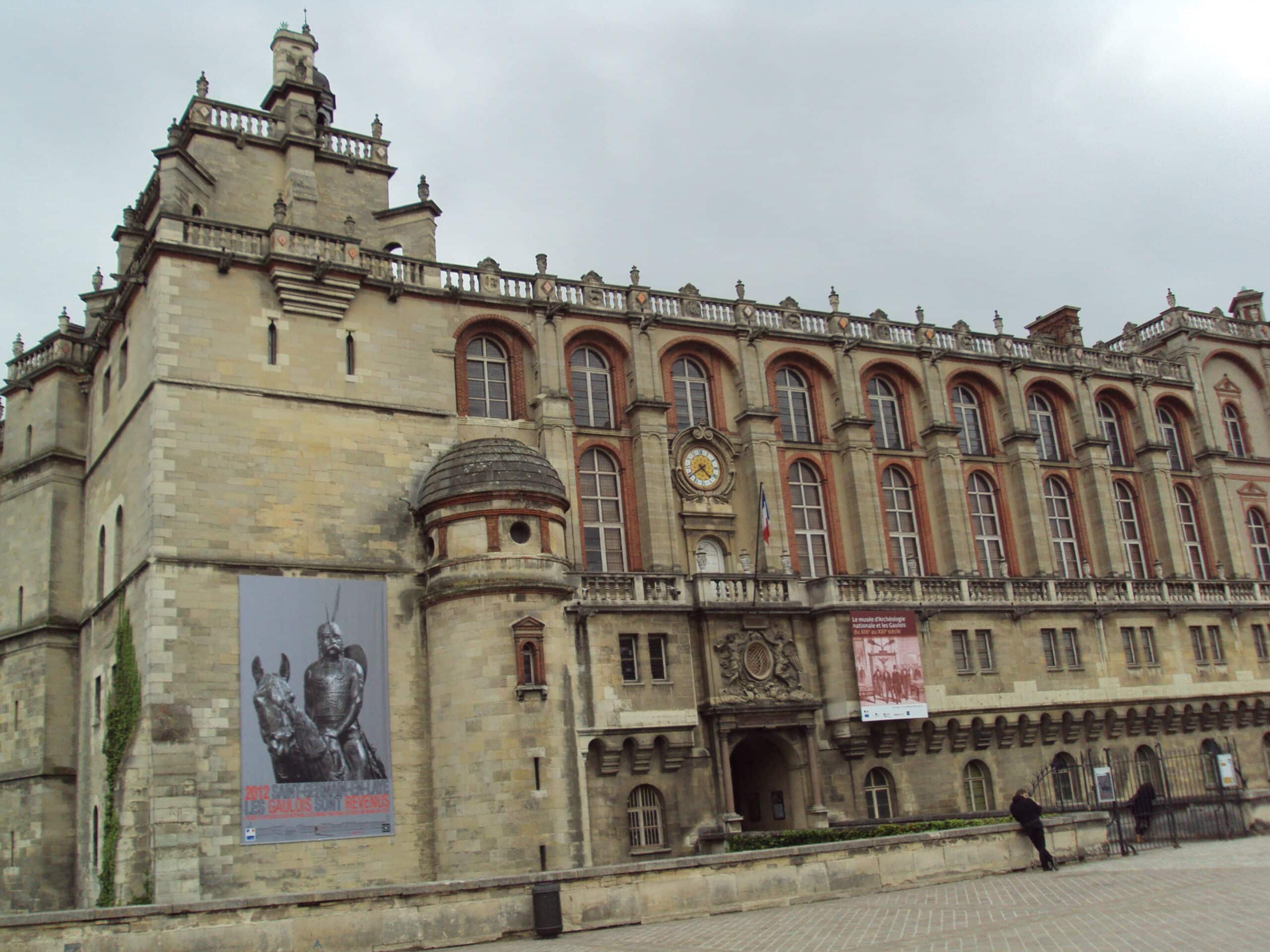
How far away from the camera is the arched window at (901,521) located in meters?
43.0

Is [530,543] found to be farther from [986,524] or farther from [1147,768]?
[1147,768]

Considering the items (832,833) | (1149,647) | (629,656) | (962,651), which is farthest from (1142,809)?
(1149,647)

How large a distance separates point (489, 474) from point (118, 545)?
11215 millimetres

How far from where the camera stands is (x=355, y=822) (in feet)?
101

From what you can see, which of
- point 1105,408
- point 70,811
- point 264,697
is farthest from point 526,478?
point 1105,408

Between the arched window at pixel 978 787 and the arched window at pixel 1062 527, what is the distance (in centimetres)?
994

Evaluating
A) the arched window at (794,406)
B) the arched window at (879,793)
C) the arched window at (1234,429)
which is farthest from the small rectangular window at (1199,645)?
the arched window at (794,406)

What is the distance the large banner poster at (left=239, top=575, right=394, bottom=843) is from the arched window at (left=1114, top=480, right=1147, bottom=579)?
1252 inches

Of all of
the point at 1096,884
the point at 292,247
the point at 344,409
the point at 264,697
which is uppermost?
the point at 292,247

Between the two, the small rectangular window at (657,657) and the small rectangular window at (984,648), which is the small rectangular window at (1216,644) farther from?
the small rectangular window at (657,657)

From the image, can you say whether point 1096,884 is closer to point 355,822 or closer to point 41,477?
point 355,822

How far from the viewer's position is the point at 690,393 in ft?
136

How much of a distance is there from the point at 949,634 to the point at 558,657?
1478 cm

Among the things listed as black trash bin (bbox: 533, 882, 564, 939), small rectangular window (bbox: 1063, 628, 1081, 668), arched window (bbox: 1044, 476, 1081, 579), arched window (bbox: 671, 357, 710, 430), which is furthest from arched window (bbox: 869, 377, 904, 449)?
black trash bin (bbox: 533, 882, 564, 939)
